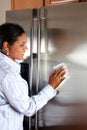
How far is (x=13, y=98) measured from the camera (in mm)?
1442

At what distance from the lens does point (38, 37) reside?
6.23 feet

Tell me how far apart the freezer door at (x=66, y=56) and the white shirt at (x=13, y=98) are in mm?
248

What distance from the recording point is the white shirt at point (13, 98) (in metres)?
1.43

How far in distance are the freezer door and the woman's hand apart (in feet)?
0.17

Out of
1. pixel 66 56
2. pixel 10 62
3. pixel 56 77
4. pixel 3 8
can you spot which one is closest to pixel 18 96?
pixel 10 62

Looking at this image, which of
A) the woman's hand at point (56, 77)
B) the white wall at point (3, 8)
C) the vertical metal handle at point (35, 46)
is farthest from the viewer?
the white wall at point (3, 8)

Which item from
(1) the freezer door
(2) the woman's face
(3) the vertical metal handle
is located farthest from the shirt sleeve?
(3) the vertical metal handle

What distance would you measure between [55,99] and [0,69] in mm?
542

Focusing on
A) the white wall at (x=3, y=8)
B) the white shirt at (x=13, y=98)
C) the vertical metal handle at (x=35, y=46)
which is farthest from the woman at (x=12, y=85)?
the white wall at (x=3, y=8)

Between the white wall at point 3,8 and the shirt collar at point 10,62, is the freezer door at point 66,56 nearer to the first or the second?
the shirt collar at point 10,62

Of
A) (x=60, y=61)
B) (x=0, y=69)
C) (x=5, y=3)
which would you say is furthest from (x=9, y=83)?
(x=5, y=3)

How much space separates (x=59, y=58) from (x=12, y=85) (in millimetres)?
477

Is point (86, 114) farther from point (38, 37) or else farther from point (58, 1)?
point (58, 1)

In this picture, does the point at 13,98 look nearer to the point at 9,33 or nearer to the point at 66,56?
the point at 9,33
